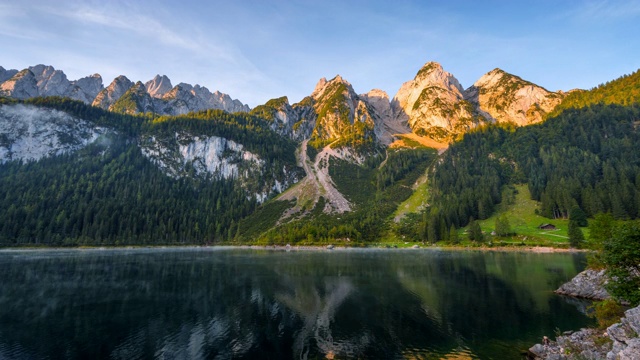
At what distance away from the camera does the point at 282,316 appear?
124 ft

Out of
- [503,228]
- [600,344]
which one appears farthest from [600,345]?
[503,228]

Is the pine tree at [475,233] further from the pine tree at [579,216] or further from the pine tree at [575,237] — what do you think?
the pine tree at [579,216]

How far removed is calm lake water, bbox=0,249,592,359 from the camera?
27141 mm

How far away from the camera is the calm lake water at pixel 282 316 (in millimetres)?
27141

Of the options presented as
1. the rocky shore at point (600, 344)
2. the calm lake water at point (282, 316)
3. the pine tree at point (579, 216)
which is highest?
the pine tree at point (579, 216)

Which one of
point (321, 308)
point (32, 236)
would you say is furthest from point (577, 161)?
point (32, 236)

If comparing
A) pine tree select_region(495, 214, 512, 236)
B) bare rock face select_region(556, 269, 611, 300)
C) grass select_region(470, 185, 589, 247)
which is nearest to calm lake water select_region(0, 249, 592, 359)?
bare rock face select_region(556, 269, 611, 300)

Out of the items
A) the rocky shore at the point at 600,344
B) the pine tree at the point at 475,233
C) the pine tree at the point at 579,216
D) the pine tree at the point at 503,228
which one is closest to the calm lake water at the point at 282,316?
the rocky shore at the point at 600,344

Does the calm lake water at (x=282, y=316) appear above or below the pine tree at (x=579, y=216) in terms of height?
below

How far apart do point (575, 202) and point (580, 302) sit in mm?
128308

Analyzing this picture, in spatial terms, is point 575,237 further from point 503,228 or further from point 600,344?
point 600,344

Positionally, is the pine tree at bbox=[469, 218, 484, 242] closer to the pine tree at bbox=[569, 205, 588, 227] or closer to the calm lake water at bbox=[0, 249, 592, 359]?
the pine tree at bbox=[569, 205, 588, 227]

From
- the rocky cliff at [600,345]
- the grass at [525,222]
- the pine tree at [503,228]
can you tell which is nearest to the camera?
the rocky cliff at [600,345]

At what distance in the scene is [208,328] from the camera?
3312cm
